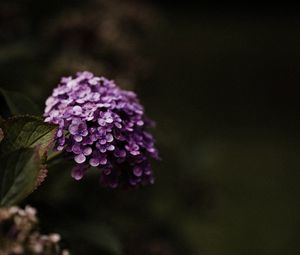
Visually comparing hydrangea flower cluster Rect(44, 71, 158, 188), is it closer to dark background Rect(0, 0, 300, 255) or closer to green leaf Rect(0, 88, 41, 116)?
green leaf Rect(0, 88, 41, 116)

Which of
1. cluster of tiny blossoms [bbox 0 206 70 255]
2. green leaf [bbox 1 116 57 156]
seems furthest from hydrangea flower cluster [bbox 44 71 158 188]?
cluster of tiny blossoms [bbox 0 206 70 255]

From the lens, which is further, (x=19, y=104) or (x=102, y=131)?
(x=19, y=104)

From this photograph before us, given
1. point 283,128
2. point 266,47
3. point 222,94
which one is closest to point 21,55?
point 283,128

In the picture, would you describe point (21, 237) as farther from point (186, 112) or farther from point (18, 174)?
point (186, 112)

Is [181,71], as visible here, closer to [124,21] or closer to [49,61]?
[124,21]

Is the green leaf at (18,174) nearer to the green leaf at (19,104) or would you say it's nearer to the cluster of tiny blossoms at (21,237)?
the cluster of tiny blossoms at (21,237)

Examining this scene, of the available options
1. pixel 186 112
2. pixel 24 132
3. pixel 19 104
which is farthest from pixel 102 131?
pixel 186 112

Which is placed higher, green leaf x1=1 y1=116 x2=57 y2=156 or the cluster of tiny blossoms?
green leaf x1=1 y1=116 x2=57 y2=156
